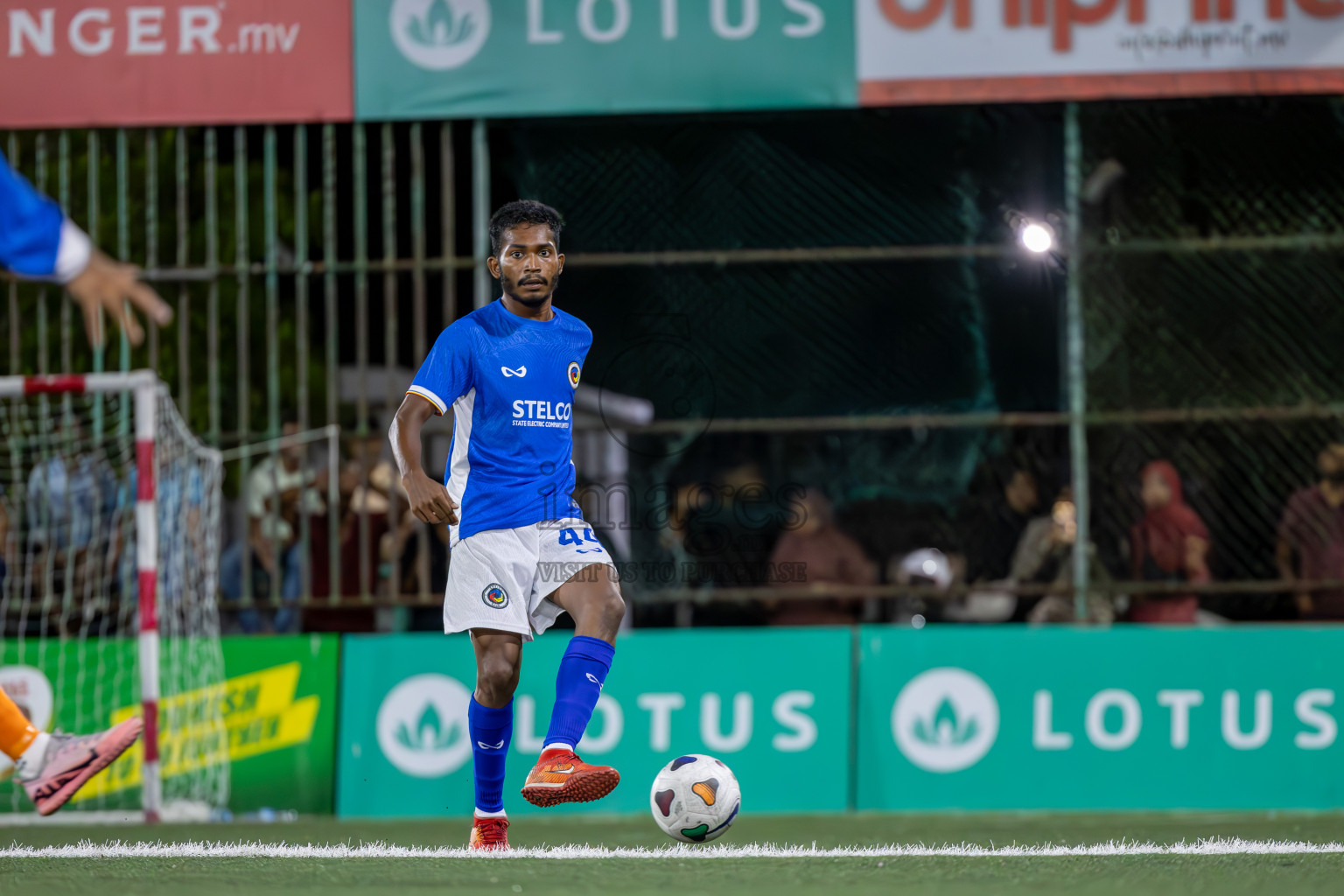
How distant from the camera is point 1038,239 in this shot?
10.1 metres

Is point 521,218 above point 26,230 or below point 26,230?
above

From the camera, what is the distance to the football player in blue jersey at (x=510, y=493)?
6.18 m

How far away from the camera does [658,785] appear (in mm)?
6008

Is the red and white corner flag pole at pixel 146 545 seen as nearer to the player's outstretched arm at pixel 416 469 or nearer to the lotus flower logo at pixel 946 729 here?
the player's outstretched arm at pixel 416 469

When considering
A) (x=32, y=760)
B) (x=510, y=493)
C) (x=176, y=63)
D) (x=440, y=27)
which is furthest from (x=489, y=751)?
(x=176, y=63)

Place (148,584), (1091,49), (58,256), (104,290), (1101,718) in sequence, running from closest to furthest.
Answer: (104,290), (58,256), (148,584), (1101,718), (1091,49)

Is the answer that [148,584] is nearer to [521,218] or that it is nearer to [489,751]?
[489,751]

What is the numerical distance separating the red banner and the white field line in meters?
4.97

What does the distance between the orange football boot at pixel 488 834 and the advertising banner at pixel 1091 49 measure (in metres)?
5.27

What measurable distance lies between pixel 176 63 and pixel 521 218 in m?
4.78

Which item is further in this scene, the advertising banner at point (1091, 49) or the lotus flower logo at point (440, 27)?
the lotus flower logo at point (440, 27)

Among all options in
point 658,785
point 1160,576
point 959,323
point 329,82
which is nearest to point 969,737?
point 1160,576

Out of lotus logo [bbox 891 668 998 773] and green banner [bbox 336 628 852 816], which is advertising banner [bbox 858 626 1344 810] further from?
green banner [bbox 336 628 852 816]

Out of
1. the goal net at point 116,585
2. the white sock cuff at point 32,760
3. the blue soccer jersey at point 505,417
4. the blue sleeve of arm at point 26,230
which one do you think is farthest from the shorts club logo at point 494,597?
the goal net at point 116,585
